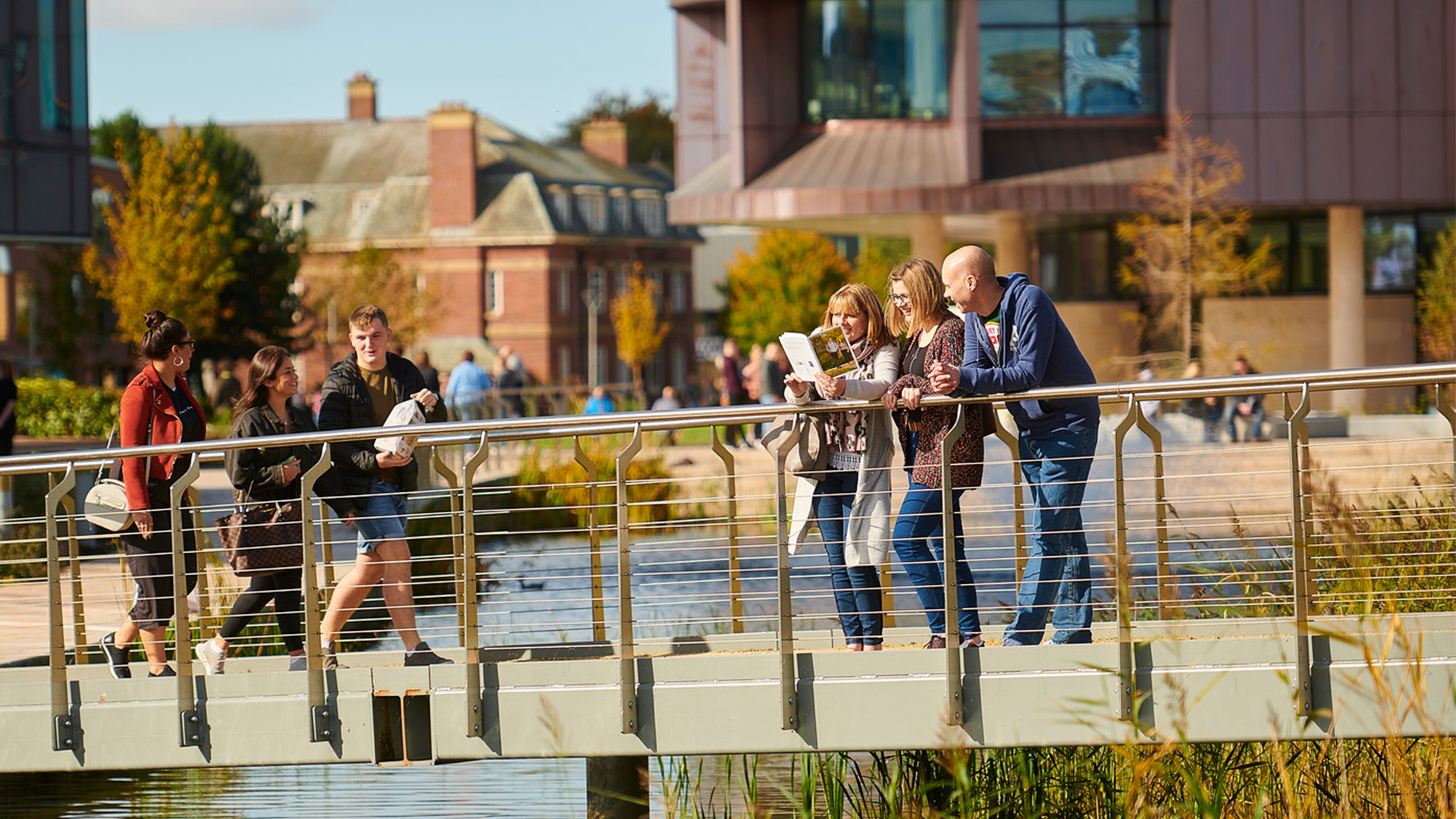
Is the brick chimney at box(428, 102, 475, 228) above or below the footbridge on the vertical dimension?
above

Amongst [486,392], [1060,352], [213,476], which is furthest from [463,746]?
[486,392]

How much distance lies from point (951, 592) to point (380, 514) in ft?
8.45

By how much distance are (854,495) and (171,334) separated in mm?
3148

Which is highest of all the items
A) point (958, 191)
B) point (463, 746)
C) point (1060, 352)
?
point (958, 191)

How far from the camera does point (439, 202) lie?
71625mm

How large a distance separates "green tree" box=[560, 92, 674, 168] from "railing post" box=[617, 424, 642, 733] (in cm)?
8410

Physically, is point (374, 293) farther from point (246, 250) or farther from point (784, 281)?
point (784, 281)

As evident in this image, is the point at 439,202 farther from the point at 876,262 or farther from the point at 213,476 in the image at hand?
the point at 213,476

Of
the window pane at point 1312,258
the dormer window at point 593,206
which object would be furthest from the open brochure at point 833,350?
the dormer window at point 593,206

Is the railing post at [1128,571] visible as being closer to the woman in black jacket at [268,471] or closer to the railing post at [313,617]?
the railing post at [313,617]

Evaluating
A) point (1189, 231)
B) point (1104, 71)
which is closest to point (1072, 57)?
point (1104, 71)

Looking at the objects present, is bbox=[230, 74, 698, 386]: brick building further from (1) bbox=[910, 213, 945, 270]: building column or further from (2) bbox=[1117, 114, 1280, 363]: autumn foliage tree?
(2) bbox=[1117, 114, 1280, 363]: autumn foliage tree

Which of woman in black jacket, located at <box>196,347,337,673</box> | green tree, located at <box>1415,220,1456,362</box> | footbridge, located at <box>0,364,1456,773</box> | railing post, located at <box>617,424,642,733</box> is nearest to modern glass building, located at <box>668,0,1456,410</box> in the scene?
green tree, located at <box>1415,220,1456,362</box>

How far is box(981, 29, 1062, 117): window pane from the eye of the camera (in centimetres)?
3136
